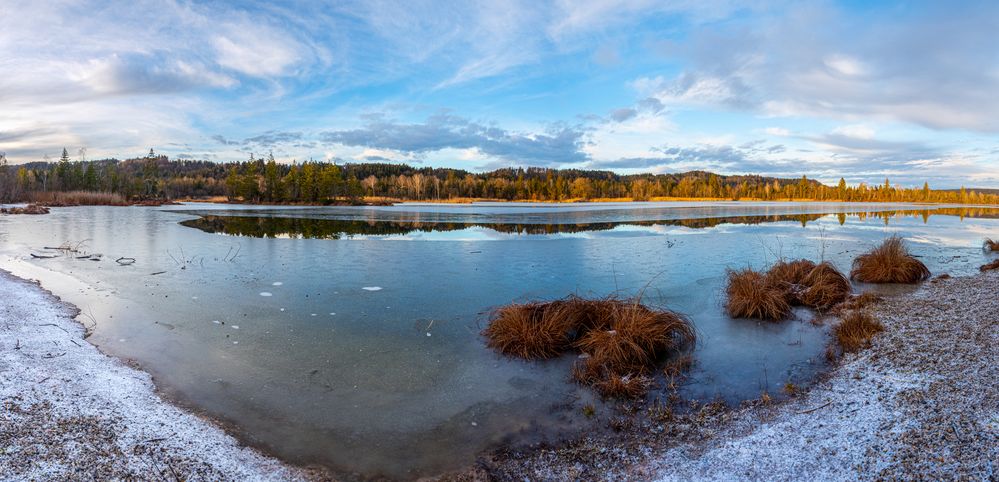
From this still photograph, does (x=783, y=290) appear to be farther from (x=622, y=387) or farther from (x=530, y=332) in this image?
(x=622, y=387)

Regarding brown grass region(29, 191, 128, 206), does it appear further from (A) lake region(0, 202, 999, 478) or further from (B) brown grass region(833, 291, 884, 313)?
(B) brown grass region(833, 291, 884, 313)

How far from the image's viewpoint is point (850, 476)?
3725mm

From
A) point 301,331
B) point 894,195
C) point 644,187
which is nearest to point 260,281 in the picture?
point 301,331

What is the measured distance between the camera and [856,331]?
297 inches

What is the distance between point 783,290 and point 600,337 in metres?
5.99

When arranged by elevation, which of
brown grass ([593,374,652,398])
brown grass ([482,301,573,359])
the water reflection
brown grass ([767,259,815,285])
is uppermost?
the water reflection

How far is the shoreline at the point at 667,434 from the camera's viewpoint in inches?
151

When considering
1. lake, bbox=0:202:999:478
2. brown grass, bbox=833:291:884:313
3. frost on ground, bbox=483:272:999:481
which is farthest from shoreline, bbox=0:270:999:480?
brown grass, bbox=833:291:884:313

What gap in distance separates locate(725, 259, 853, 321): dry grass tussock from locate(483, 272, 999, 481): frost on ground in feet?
10.3

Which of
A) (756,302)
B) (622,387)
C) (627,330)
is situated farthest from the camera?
(756,302)

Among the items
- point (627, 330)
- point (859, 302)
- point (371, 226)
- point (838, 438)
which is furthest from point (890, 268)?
point (371, 226)

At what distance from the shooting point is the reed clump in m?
12.5

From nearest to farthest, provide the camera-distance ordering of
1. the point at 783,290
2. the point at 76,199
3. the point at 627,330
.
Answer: the point at 627,330 < the point at 783,290 < the point at 76,199

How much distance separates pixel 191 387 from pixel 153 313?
3969mm
